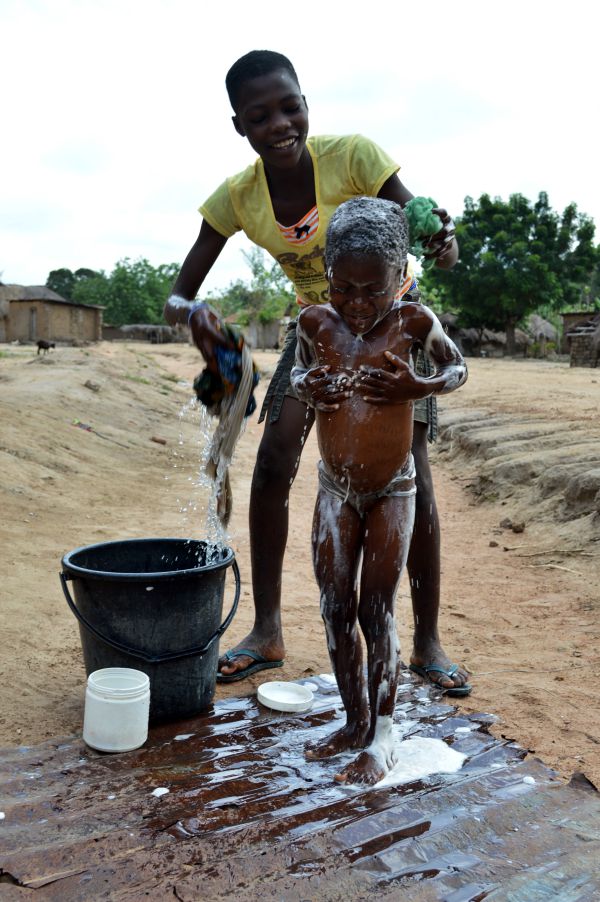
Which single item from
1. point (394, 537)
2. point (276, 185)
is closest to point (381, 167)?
point (276, 185)

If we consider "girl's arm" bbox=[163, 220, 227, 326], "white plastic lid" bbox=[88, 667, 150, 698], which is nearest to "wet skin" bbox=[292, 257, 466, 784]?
"white plastic lid" bbox=[88, 667, 150, 698]

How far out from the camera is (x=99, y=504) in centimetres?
628

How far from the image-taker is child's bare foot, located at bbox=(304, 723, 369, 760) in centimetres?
231

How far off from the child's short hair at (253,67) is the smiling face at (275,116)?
2 centimetres

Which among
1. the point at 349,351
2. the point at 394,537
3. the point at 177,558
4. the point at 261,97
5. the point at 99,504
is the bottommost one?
the point at 99,504

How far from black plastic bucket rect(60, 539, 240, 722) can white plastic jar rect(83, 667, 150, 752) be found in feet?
0.48

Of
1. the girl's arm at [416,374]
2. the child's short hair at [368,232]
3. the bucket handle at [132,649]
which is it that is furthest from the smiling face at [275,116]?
the bucket handle at [132,649]

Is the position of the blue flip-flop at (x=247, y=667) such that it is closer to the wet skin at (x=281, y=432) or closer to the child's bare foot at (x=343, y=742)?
the wet skin at (x=281, y=432)

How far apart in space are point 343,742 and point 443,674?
683mm

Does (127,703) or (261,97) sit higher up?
(261,97)

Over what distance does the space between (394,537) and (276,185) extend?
4.73 ft

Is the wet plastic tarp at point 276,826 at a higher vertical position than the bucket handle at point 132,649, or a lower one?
lower

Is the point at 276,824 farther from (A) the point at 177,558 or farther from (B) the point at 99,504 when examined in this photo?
(B) the point at 99,504

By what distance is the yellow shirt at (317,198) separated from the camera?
109 inches
